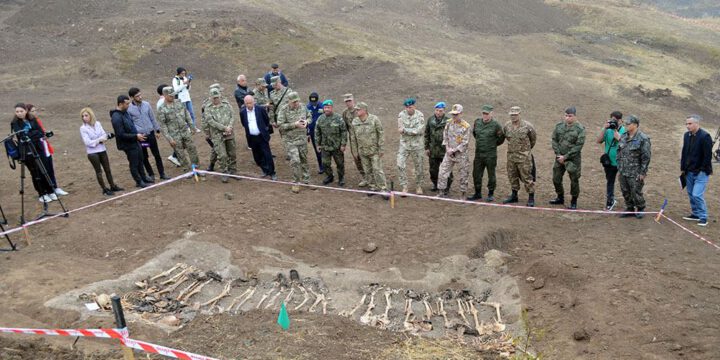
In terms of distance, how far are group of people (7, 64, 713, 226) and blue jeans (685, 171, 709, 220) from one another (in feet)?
0.07

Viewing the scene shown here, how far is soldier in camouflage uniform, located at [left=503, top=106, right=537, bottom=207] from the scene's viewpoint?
9.83 m

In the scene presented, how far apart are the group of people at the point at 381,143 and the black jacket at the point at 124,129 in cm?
2

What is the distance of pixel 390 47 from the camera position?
79.7 feet

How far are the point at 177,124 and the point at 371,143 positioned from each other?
425 centimetres

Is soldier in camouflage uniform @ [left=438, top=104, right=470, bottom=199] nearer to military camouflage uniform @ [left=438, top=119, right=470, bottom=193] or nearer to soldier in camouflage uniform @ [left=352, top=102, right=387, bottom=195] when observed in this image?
military camouflage uniform @ [left=438, top=119, right=470, bottom=193]

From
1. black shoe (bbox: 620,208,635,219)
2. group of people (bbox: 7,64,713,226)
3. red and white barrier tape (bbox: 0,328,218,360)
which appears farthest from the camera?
black shoe (bbox: 620,208,635,219)

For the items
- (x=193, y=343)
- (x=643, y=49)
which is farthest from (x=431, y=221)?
(x=643, y=49)

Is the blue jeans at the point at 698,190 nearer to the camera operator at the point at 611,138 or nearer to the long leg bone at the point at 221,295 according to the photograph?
the camera operator at the point at 611,138

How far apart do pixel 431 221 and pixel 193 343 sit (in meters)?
5.43

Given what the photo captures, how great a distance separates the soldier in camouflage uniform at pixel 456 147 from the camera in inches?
402

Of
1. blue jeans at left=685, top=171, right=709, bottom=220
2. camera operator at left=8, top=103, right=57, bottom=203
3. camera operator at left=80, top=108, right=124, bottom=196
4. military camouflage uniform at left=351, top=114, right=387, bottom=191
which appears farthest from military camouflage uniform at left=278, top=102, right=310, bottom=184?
Result: blue jeans at left=685, top=171, right=709, bottom=220

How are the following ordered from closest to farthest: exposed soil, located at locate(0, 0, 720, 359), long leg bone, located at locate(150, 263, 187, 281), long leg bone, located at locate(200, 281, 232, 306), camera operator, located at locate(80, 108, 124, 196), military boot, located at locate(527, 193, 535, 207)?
exposed soil, located at locate(0, 0, 720, 359) → long leg bone, located at locate(200, 281, 232, 306) → long leg bone, located at locate(150, 263, 187, 281) → camera operator, located at locate(80, 108, 124, 196) → military boot, located at locate(527, 193, 535, 207)

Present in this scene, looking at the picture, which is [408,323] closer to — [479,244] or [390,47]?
[479,244]

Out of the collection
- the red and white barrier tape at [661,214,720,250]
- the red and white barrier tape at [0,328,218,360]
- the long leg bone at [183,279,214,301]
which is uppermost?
the red and white barrier tape at [0,328,218,360]
